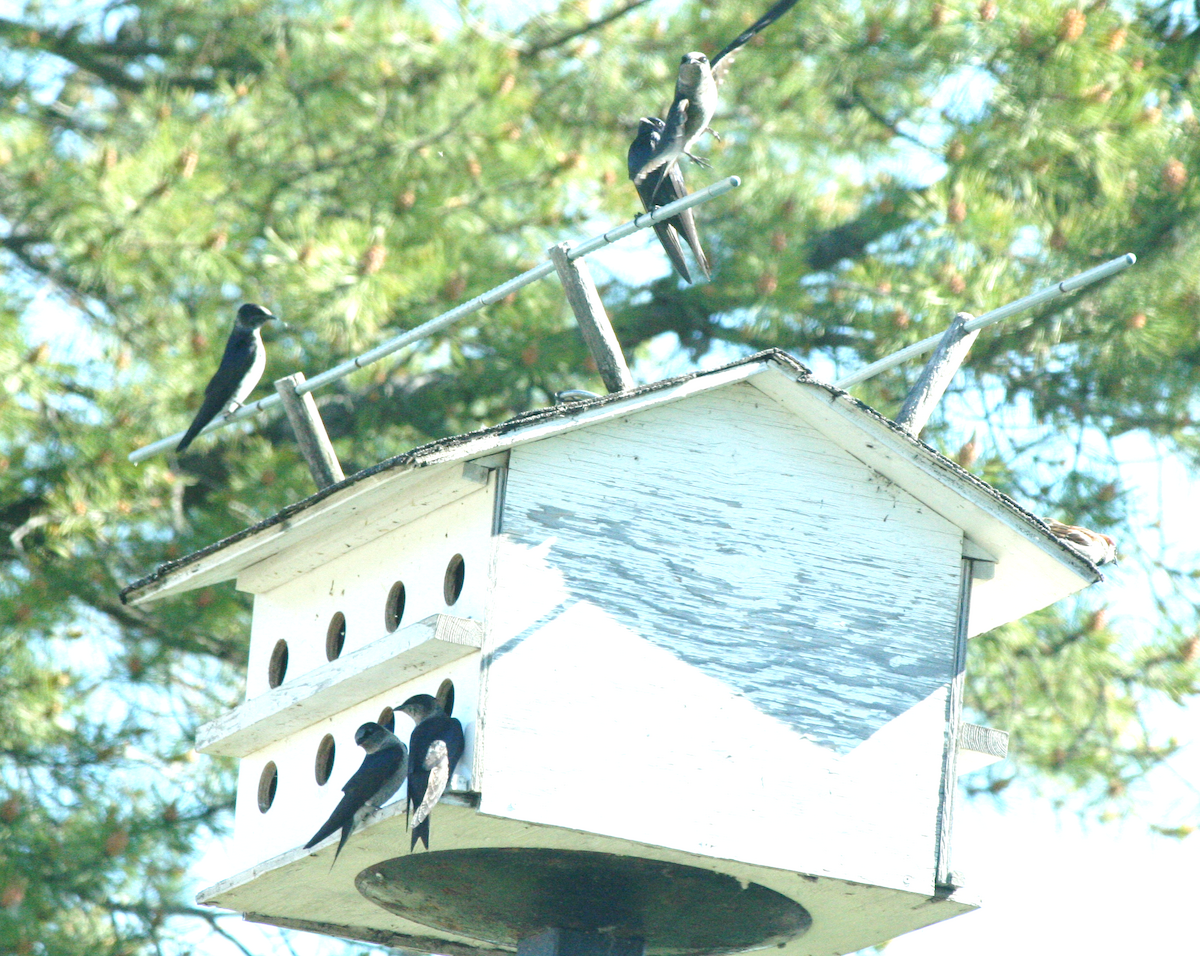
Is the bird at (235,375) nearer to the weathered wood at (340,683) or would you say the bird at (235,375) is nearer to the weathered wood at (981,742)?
the weathered wood at (340,683)

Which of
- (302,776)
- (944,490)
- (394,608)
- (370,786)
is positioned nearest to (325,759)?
(302,776)

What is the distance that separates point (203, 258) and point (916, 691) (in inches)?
137

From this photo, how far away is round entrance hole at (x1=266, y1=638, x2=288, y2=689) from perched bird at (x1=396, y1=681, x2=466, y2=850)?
0.86 metres

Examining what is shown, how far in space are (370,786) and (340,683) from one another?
0.30 metres

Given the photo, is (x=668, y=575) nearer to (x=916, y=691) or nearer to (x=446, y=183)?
(x=916, y=691)

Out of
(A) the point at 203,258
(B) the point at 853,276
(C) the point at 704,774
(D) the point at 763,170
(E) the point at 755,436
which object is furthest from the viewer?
(D) the point at 763,170

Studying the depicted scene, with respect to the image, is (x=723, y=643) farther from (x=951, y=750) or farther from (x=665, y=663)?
(x=951, y=750)

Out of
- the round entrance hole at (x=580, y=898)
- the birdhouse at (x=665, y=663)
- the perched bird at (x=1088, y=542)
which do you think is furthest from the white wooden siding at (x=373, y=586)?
the perched bird at (x=1088, y=542)

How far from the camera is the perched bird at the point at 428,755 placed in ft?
10.5

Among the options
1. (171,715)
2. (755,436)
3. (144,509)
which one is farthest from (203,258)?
(755,436)

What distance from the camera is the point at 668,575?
11.9ft

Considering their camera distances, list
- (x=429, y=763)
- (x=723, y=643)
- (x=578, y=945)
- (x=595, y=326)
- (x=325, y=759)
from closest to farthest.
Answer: (x=429, y=763)
(x=723, y=643)
(x=578, y=945)
(x=325, y=759)
(x=595, y=326)

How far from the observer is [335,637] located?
13.4 ft

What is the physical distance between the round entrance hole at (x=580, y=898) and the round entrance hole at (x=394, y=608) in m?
0.49
